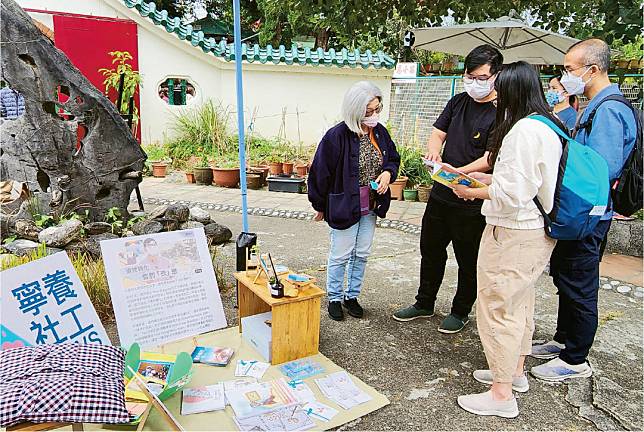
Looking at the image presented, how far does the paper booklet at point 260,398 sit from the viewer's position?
235cm

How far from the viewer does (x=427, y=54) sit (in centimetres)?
1283

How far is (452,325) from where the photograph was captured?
322cm

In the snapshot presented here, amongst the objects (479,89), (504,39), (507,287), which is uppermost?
(504,39)

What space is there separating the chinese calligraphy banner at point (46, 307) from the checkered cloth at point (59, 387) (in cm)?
50

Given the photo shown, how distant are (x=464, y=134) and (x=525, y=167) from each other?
91 centimetres

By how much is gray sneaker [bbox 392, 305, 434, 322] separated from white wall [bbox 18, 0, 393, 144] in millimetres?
6388

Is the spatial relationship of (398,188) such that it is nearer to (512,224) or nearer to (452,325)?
(452,325)

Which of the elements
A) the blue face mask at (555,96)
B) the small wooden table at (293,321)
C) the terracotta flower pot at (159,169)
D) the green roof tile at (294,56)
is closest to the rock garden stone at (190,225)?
the small wooden table at (293,321)

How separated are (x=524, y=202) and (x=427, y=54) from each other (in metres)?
11.5

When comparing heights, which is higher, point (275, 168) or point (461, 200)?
point (461, 200)

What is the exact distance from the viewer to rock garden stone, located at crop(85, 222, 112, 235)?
170 inches

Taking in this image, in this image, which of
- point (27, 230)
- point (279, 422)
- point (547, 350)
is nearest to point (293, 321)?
point (279, 422)

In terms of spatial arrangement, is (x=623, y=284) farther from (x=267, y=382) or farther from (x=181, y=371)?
(x=181, y=371)

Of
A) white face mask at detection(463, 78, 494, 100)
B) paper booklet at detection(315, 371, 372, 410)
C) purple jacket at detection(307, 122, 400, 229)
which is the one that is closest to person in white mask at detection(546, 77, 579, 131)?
white face mask at detection(463, 78, 494, 100)
